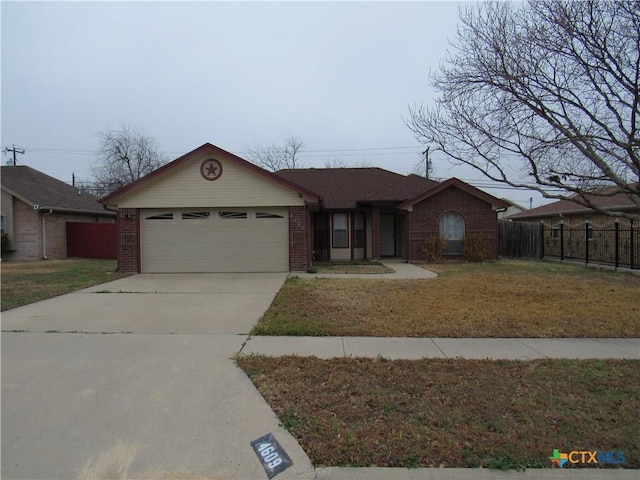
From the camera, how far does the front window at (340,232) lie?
19.7 metres

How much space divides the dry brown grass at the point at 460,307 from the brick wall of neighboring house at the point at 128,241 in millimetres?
6287

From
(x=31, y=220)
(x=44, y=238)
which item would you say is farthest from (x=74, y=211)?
(x=44, y=238)

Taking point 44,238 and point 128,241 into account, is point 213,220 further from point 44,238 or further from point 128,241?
point 44,238

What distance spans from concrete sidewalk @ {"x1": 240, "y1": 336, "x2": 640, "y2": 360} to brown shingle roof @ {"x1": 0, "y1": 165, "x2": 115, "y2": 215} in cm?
1923

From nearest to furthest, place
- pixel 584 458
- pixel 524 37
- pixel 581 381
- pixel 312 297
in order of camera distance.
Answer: pixel 584 458, pixel 581 381, pixel 524 37, pixel 312 297

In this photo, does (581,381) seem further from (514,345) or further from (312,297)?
(312,297)

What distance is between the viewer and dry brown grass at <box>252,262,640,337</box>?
6492mm

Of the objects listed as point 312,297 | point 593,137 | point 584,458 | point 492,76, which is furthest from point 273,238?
point 584,458

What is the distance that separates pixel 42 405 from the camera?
398 centimetres

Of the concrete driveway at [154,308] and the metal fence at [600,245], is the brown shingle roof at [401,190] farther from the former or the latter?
the concrete driveway at [154,308]

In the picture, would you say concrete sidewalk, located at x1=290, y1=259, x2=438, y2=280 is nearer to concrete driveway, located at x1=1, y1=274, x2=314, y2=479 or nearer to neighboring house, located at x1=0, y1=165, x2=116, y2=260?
concrete driveway, located at x1=1, y1=274, x2=314, y2=479

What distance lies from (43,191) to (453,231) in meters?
22.2

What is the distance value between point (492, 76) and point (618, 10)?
2.28m

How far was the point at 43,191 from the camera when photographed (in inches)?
905
